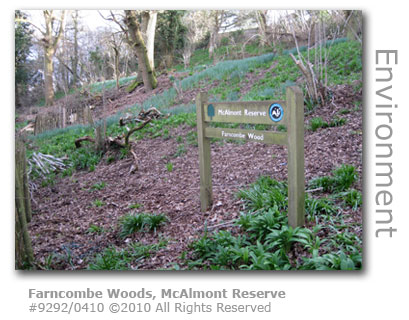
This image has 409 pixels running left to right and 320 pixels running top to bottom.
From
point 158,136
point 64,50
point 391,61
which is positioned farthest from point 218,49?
point 391,61

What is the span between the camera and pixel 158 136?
6.27 meters

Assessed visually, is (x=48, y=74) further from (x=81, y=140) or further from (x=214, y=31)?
(x=214, y=31)

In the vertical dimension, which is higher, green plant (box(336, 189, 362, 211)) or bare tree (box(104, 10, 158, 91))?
bare tree (box(104, 10, 158, 91))

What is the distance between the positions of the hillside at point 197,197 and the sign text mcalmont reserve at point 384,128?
255 millimetres

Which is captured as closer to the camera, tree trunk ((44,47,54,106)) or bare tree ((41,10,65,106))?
bare tree ((41,10,65,106))

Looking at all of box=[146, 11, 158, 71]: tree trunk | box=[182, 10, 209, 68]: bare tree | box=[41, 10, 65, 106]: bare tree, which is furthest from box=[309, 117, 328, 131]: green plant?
box=[146, 11, 158, 71]: tree trunk

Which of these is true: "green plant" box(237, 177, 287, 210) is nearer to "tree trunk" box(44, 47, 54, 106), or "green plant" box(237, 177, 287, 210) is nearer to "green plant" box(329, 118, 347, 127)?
"green plant" box(329, 118, 347, 127)

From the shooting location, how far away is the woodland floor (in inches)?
136

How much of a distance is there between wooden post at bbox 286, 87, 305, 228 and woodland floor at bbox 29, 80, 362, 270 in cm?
59
